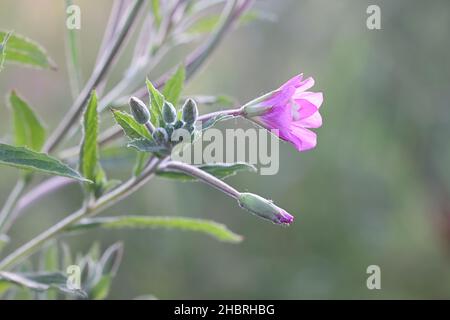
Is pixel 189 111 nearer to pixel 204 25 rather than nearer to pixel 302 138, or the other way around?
pixel 302 138

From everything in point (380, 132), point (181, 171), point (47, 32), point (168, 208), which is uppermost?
point (47, 32)

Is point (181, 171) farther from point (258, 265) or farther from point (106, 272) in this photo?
point (258, 265)

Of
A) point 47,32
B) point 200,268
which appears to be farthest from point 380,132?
point 47,32

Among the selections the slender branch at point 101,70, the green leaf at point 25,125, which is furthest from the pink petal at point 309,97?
the green leaf at point 25,125

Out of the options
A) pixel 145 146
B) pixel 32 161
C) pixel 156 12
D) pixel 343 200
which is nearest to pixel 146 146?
pixel 145 146

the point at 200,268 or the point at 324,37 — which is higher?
the point at 324,37
